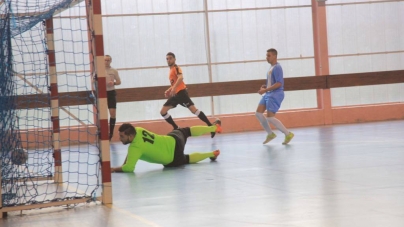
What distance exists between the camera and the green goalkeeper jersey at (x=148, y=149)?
9914 mm

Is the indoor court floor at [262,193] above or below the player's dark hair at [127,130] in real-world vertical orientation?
below

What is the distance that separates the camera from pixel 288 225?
563 centimetres

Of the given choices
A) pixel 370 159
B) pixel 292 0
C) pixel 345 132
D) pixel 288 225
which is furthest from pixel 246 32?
pixel 288 225

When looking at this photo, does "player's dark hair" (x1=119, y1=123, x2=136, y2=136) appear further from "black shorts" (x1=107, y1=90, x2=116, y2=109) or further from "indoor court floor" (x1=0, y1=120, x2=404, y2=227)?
"black shorts" (x1=107, y1=90, x2=116, y2=109)

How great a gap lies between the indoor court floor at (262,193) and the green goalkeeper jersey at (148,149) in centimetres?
19

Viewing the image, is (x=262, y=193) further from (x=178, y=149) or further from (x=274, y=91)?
(x=274, y=91)

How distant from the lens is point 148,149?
10.0 m

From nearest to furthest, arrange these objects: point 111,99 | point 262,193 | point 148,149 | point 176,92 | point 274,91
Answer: point 262,193 → point 148,149 → point 274,91 → point 176,92 → point 111,99

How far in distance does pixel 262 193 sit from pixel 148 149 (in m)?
2.91

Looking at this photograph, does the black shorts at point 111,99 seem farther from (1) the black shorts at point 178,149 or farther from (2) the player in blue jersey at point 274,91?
(1) the black shorts at point 178,149

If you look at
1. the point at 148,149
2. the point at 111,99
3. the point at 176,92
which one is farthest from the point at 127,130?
the point at 111,99

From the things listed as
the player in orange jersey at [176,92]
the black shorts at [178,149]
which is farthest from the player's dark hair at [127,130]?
the player in orange jersey at [176,92]

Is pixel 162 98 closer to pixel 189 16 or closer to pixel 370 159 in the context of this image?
pixel 189 16

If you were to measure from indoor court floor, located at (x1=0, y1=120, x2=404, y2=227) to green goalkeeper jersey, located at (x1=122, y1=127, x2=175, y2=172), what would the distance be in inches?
7.4
